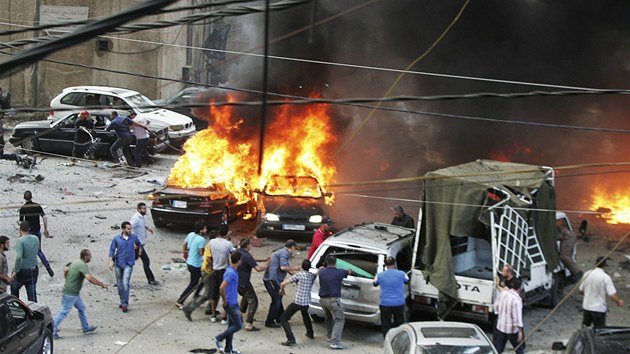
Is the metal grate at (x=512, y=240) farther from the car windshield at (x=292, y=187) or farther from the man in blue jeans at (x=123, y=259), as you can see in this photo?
the man in blue jeans at (x=123, y=259)

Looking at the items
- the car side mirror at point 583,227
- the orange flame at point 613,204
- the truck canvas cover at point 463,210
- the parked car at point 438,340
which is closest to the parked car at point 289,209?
the truck canvas cover at point 463,210

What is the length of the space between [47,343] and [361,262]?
481cm

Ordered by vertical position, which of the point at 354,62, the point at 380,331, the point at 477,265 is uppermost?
the point at 354,62

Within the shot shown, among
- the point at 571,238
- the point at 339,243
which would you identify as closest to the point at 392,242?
the point at 339,243

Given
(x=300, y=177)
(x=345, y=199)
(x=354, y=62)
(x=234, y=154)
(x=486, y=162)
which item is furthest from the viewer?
(x=354, y=62)

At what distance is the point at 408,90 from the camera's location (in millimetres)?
24484

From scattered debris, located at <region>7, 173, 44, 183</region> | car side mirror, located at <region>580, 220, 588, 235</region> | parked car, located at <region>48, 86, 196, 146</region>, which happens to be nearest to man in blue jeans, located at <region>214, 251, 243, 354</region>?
car side mirror, located at <region>580, 220, 588, 235</region>

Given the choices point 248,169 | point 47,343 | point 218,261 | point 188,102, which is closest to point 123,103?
point 188,102

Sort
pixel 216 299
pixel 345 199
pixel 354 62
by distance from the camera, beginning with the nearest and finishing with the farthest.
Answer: pixel 216 299 < pixel 345 199 < pixel 354 62

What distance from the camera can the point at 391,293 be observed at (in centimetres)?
1253

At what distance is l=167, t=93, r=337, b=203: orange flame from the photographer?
1906 cm

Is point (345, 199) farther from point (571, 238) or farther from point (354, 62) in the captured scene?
point (571, 238)

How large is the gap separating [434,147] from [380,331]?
11.8m

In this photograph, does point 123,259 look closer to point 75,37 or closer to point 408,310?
point 408,310
